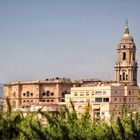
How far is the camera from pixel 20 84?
131m

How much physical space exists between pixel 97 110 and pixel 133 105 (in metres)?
7.38

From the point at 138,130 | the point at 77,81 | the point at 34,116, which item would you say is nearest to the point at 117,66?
the point at 77,81

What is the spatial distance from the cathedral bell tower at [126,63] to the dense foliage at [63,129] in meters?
86.4

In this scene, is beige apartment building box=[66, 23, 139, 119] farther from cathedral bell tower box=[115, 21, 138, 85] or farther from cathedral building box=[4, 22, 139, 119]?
cathedral bell tower box=[115, 21, 138, 85]

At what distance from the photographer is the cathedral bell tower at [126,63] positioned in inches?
4722

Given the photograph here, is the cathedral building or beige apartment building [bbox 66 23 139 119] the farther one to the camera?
the cathedral building

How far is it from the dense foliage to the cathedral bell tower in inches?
3401

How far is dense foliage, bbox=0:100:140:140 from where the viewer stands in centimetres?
2733

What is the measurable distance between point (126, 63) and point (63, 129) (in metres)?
93.8

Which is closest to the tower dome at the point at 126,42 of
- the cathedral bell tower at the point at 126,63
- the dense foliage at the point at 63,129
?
the cathedral bell tower at the point at 126,63

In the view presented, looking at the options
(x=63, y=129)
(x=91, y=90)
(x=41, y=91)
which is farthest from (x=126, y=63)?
(x=63, y=129)

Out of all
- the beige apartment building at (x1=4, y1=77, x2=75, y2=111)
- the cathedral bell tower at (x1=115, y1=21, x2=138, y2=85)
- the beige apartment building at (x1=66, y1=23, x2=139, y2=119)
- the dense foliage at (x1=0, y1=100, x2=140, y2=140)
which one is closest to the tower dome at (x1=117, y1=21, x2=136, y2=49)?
the cathedral bell tower at (x1=115, y1=21, x2=138, y2=85)

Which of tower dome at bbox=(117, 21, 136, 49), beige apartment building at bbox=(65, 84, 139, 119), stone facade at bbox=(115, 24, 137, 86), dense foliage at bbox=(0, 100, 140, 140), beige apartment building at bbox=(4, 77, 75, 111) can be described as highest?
tower dome at bbox=(117, 21, 136, 49)

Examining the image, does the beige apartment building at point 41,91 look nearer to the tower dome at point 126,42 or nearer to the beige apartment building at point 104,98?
the tower dome at point 126,42
